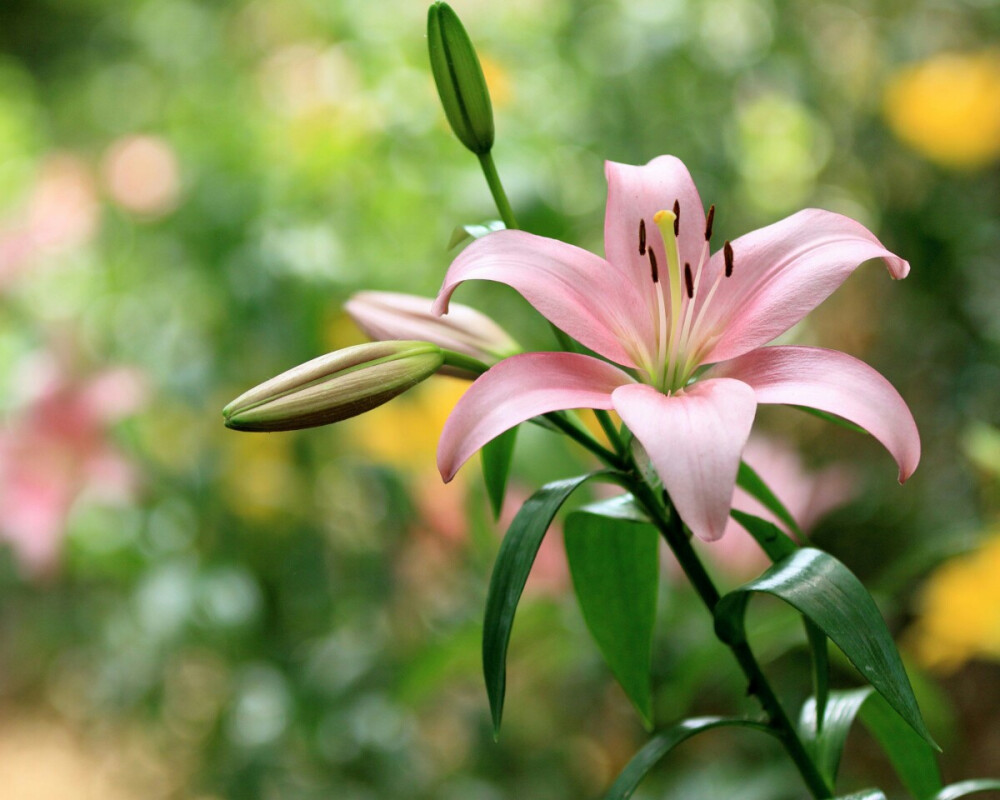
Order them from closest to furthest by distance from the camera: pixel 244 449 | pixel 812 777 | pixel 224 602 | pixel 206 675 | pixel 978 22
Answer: pixel 812 777 < pixel 224 602 < pixel 244 449 < pixel 206 675 < pixel 978 22

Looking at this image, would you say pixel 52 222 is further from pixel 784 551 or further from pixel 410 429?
pixel 784 551

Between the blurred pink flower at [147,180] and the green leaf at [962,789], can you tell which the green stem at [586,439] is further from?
the blurred pink flower at [147,180]

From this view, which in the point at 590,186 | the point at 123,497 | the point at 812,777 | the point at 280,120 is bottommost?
the point at 812,777

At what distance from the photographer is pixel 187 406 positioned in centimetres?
83

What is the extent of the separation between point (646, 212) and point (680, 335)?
1.5 inches

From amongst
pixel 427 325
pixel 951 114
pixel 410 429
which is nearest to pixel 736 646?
pixel 427 325

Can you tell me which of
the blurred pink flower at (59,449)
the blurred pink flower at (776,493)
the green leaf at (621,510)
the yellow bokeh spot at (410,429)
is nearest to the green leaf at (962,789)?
the green leaf at (621,510)

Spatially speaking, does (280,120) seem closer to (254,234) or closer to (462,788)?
(254,234)

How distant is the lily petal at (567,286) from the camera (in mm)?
244

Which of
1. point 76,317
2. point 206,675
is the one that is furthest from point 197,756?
point 76,317

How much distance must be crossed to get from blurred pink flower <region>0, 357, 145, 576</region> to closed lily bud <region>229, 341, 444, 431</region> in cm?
60

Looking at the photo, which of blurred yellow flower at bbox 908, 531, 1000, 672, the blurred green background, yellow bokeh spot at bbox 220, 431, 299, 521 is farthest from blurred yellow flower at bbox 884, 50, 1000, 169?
→ yellow bokeh spot at bbox 220, 431, 299, 521

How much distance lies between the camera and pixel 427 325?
0.98 feet

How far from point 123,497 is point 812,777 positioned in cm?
65
